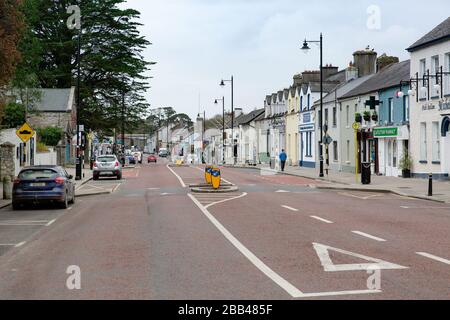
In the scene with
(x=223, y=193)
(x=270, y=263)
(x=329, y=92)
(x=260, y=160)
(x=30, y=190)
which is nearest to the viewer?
(x=270, y=263)

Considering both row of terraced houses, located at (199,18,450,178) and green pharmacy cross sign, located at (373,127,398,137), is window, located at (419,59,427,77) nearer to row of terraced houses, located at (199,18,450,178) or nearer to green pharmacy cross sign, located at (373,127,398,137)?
row of terraced houses, located at (199,18,450,178)

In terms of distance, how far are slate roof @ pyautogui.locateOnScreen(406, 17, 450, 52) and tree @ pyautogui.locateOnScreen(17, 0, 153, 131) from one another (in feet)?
121

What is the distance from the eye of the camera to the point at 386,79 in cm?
4438

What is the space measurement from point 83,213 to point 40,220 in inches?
78.9

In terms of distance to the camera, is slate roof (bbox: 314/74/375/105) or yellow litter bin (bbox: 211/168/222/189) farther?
slate roof (bbox: 314/74/375/105)

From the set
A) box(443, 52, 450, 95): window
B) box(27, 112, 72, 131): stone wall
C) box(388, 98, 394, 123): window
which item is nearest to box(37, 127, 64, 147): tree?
box(27, 112, 72, 131): stone wall

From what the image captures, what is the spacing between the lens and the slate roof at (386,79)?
41.3 m

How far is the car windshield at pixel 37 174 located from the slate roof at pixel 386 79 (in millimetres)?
24664

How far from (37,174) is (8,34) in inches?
185

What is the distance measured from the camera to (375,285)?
8219 millimetres

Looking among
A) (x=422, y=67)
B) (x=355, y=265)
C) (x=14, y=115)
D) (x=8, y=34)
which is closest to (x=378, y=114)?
(x=422, y=67)

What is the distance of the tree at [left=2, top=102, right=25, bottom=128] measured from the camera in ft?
158
